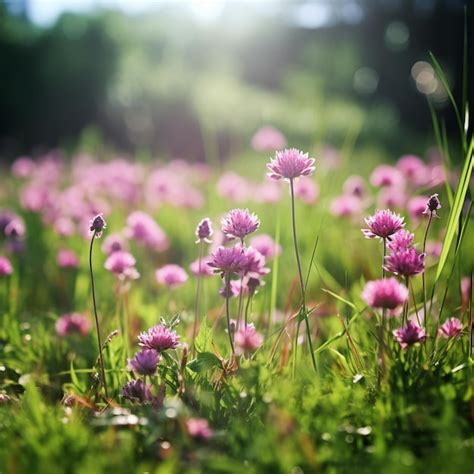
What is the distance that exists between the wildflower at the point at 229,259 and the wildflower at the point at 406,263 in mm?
314

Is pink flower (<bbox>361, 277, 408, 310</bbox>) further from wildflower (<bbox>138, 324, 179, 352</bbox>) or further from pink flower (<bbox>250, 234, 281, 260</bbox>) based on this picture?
pink flower (<bbox>250, 234, 281, 260</bbox>)

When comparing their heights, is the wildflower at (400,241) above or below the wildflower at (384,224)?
below

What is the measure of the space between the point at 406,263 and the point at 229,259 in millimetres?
381

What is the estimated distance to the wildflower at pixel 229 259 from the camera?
4.54ft

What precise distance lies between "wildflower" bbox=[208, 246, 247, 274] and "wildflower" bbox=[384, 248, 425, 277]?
1.03 ft

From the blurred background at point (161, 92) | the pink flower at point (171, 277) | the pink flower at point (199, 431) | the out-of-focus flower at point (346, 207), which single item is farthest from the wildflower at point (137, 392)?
the blurred background at point (161, 92)

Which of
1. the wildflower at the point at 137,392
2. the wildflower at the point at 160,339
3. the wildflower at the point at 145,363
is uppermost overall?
Result: the wildflower at the point at 160,339

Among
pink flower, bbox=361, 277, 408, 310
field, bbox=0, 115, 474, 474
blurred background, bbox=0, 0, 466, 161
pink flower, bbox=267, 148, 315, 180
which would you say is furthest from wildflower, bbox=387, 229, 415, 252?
blurred background, bbox=0, 0, 466, 161

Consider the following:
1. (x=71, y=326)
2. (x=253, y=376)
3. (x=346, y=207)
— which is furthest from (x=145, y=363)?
(x=346, y=207)

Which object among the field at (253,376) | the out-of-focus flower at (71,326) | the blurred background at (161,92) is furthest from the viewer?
the blurred background at (161,92)

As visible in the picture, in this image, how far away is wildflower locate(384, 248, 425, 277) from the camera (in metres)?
1.31

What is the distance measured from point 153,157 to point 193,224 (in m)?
4.29

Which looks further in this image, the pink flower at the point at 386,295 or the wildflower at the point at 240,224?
the wildflower at the point at 240,224

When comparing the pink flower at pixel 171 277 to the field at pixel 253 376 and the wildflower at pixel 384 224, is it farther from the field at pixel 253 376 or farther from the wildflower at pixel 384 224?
the wildflower at pixel 384 224
